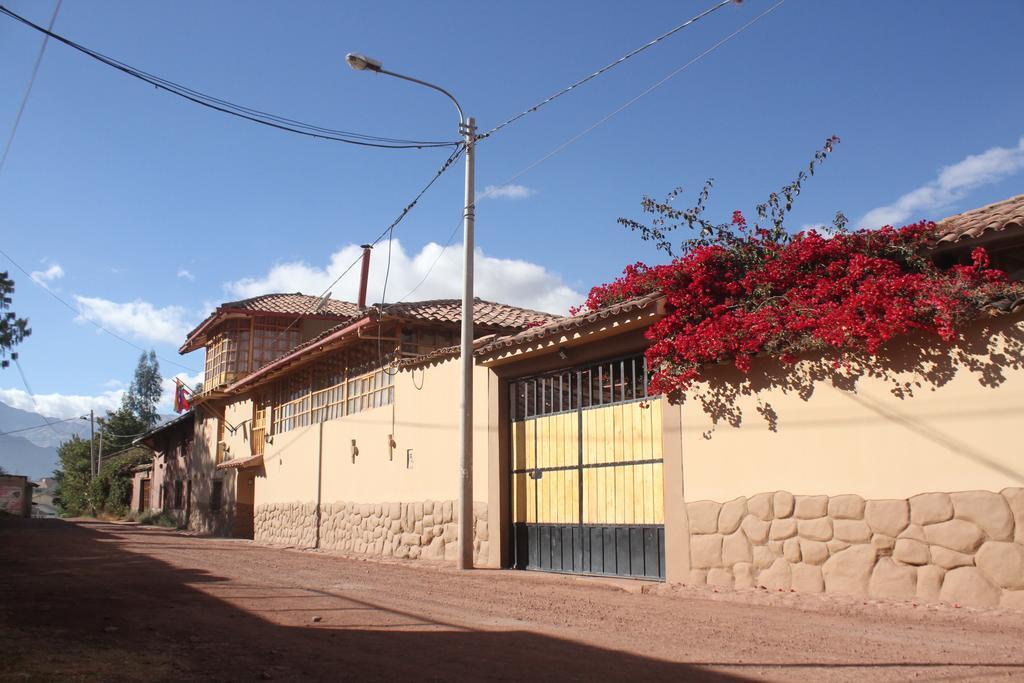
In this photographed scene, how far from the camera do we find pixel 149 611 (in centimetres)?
827

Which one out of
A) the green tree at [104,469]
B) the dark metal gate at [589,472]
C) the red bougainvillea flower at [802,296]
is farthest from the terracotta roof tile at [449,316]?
the green tree at [104,469]

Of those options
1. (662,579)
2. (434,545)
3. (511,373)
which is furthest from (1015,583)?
(434,545)

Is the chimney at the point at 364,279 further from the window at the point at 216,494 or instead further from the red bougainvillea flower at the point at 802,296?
the red bougainvillea flower at the point at 802,296

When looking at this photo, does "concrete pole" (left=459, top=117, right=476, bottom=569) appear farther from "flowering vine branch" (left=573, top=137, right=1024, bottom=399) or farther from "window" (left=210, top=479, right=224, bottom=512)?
"window" (left=210, top=479, right=224, bottom=512)

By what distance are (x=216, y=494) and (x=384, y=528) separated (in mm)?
16478

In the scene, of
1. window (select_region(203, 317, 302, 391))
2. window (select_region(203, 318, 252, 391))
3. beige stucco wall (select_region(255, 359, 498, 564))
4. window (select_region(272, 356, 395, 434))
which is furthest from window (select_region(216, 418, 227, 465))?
beige stucco wall (select_region(255, 359, 498, 564))

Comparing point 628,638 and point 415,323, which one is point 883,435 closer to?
point 628,638

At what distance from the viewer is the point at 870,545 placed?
852 centimetres

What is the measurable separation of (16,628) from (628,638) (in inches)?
196

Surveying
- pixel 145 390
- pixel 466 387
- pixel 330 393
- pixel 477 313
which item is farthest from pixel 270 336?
pixel 145 390

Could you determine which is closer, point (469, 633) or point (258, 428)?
point (469, 633)

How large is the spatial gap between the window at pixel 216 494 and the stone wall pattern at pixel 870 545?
24.6m

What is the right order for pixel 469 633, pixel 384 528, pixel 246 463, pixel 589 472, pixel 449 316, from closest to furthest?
pixel 469 633
pixel 589 472
pixel 384 528
pixel 449 316
pixel 246 463

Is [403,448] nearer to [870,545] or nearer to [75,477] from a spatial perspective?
[870,545]
